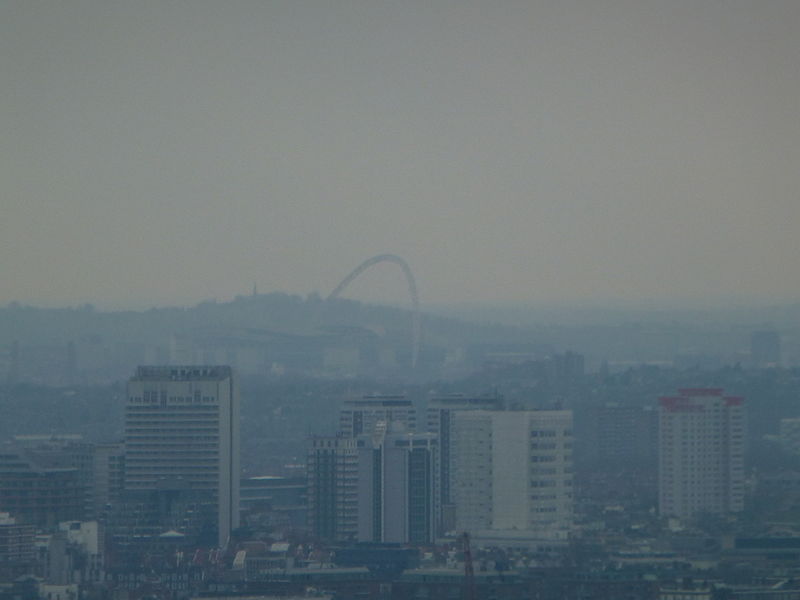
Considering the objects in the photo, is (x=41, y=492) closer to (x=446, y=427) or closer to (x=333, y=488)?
(x=333, y=488)

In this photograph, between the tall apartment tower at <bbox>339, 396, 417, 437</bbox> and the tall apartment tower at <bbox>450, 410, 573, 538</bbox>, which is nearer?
the tall apartment tower at <bbox>450, 410, 573, 538</bbox>

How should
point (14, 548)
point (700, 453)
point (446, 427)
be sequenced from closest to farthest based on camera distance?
point (14, 548) → point (446, 427) → point (700, 453)

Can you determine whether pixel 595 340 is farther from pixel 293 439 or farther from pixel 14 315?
pixel 14 315

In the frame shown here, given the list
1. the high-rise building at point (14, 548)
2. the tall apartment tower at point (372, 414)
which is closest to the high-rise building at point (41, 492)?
the high-rise building at point (14, 548)

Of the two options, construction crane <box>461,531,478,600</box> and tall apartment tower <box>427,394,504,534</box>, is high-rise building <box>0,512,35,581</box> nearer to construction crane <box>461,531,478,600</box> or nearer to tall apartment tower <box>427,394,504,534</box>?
construction crane <box>461,531,478,600</box>

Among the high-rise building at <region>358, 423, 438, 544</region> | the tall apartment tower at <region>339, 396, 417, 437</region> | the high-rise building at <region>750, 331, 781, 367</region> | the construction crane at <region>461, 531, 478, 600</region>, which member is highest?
the high-rise building at <region>750, 331, 781, 367</region>

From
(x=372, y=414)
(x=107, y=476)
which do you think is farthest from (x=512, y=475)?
(x=107, y=476)

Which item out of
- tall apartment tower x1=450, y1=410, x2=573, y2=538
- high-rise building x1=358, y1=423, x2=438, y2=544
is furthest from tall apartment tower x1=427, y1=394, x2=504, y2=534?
high-rise building x1=358, y1=423, x2=438, y2=544
